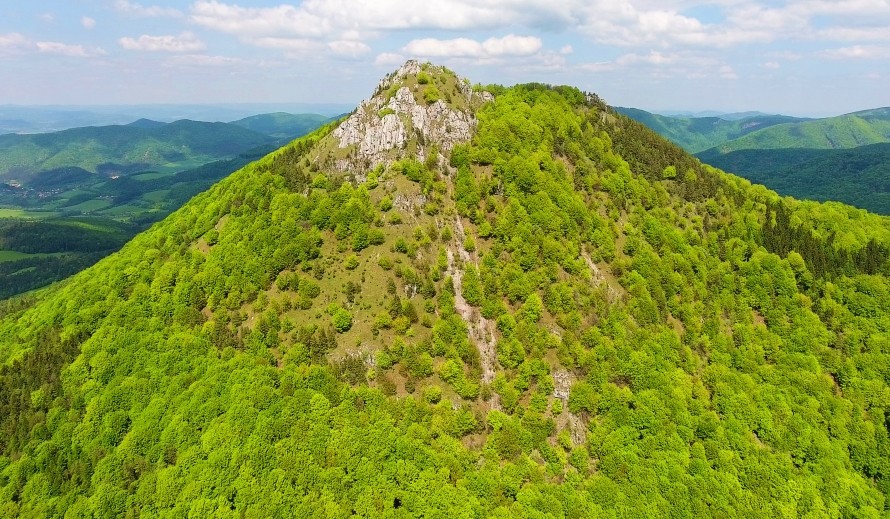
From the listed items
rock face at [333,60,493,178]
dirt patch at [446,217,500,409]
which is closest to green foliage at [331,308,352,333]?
dirt patch at [446,217,500,409]

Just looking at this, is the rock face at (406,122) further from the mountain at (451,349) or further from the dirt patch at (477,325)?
the dirt patch at (477,325)

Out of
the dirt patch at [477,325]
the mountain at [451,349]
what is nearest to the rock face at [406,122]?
the mountain at [451,349]

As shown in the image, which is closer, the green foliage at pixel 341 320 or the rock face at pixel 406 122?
the green foliage at pixel 341 320

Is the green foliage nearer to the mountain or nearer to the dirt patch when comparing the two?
the mountain

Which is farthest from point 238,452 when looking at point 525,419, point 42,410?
point 525,419

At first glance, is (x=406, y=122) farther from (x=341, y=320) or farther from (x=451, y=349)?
(x=451, y=349)

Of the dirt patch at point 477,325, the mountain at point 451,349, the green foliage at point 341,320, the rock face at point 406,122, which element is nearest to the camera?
the mountain at point 451,349

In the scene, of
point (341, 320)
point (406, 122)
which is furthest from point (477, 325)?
point (406, 122)
